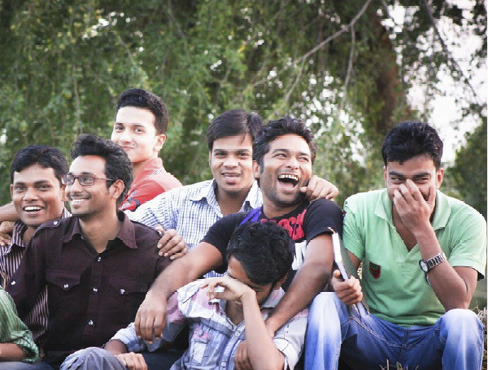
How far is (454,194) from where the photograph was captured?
25.4 ft

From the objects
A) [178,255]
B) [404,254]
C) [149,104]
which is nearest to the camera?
[404,254]

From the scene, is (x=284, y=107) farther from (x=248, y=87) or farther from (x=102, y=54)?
(x=102, y=54)

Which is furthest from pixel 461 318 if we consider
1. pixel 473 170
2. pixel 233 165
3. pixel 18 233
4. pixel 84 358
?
pixel 473 170

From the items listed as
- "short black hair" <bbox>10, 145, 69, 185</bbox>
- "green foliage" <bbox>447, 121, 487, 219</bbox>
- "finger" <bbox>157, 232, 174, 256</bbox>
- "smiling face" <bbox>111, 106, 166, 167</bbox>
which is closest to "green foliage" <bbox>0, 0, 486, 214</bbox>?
"green foliage" <bbox>447, 121, 487, 219</bbox>

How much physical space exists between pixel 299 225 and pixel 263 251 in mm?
453

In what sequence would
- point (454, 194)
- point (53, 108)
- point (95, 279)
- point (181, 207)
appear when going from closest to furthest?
point (95, 279), point (181, 207), point (53, 108), point (454, 194)

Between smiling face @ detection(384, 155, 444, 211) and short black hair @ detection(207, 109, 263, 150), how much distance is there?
104 cm

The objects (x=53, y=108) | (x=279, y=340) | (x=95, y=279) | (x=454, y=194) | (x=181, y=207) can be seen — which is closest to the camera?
(x=279, y=340)

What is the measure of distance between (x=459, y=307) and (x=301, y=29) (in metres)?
4.62

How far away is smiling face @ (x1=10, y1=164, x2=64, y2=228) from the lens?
4234 mm

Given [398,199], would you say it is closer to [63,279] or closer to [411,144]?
[411,144]

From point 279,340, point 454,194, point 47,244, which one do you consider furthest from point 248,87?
point 279,340

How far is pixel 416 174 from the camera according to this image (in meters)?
3.80

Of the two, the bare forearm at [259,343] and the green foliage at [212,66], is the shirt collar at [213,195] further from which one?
the green foliage at [212,66]
